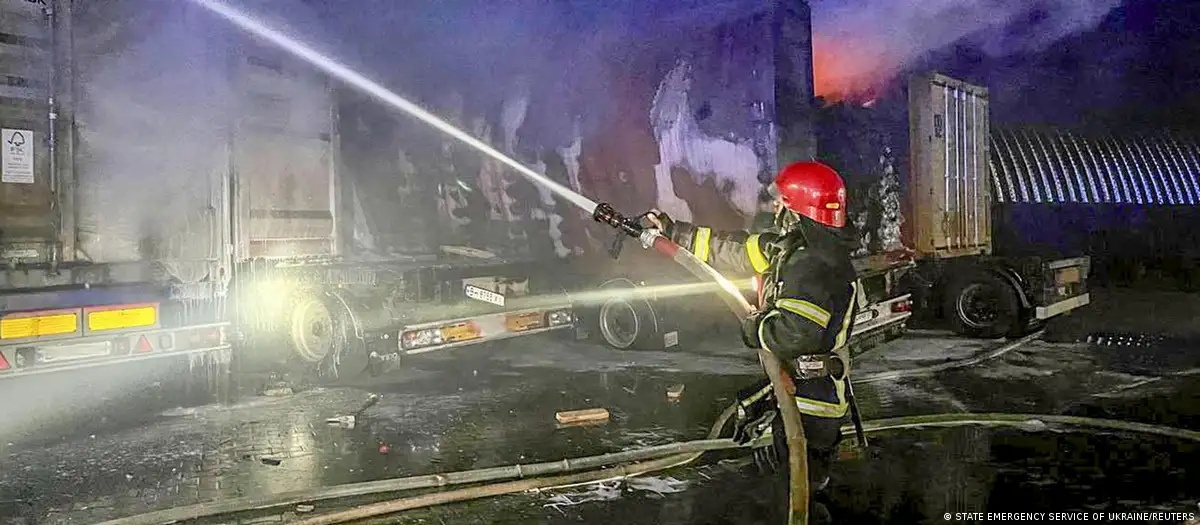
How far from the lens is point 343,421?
20.9ft

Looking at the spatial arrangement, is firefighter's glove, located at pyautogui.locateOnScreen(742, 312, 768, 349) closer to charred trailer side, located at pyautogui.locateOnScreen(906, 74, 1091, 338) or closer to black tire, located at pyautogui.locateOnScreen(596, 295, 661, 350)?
black tire, located at pyautogui.locateOnScreen(596, 295, 661, 350)

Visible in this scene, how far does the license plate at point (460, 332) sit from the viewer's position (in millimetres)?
7809

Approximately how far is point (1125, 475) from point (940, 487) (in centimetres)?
113

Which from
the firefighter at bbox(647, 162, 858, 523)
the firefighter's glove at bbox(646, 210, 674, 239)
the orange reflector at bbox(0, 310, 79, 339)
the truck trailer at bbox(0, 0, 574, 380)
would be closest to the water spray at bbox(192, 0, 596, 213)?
the truck trailer at bbox(0, 0, 574, 380)

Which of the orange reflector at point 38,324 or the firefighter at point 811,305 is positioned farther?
the orange reflector at point 38,324

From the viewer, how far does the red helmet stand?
3836 mm

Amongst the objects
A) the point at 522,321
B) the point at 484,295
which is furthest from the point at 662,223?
the point at 522,321

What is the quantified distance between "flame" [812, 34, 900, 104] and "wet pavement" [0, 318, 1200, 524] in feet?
27.2

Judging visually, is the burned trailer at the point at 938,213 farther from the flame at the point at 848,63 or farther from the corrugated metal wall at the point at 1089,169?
the flame at the point at 848,63

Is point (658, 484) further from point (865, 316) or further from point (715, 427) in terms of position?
point (865, 316)

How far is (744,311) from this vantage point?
4.62 metres

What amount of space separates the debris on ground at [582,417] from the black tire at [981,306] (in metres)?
5.87

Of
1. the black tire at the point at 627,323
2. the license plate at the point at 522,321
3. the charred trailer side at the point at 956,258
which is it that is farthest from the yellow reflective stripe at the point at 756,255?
the charred trailer side at the point at 956,258

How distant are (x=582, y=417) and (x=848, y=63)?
39.3 ft
